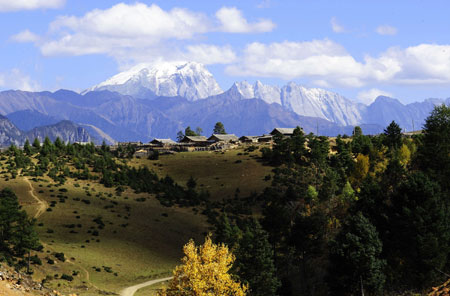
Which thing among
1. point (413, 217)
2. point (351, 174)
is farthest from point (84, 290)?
point (351, 174)

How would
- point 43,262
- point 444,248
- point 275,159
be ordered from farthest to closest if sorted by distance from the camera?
point 275,159
point 43,262
point 444,248

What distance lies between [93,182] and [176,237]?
45995mm

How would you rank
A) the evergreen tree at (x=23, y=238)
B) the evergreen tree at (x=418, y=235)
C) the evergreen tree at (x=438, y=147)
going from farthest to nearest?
the evergreen tree at (x=438, y=147), the evergreen tree at (x=23, y=238), the evergreen tree at (x=418, y=235)

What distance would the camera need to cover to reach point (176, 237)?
127125 millimetres

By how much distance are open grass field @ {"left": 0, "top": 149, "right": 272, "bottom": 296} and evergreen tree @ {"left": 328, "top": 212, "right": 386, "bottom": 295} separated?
3156cm

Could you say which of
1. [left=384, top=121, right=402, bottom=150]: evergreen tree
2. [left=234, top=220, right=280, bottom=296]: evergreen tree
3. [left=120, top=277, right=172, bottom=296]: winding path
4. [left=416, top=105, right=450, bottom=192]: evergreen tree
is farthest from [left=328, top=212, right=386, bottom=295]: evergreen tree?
[left=384, top=121, right=402, bottom=150]: evergreen tree

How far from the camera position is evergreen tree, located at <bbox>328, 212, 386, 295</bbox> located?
56750mm

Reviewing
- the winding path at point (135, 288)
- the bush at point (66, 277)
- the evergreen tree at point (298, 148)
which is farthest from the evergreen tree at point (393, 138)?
the bush at point (66, 277)

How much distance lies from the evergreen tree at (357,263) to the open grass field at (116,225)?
1243 inches

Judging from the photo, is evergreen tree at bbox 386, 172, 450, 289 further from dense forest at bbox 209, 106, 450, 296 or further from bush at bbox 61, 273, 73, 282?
bush at bbox 61, 273, 73, 282

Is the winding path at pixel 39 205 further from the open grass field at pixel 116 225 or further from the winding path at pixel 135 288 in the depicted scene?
the winding path at pixel 135 288

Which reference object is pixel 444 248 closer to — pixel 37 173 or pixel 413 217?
pixel 413 217

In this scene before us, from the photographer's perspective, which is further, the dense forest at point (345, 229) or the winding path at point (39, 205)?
the winding path at point (39, 205)

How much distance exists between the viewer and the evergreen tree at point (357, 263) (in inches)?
2234
